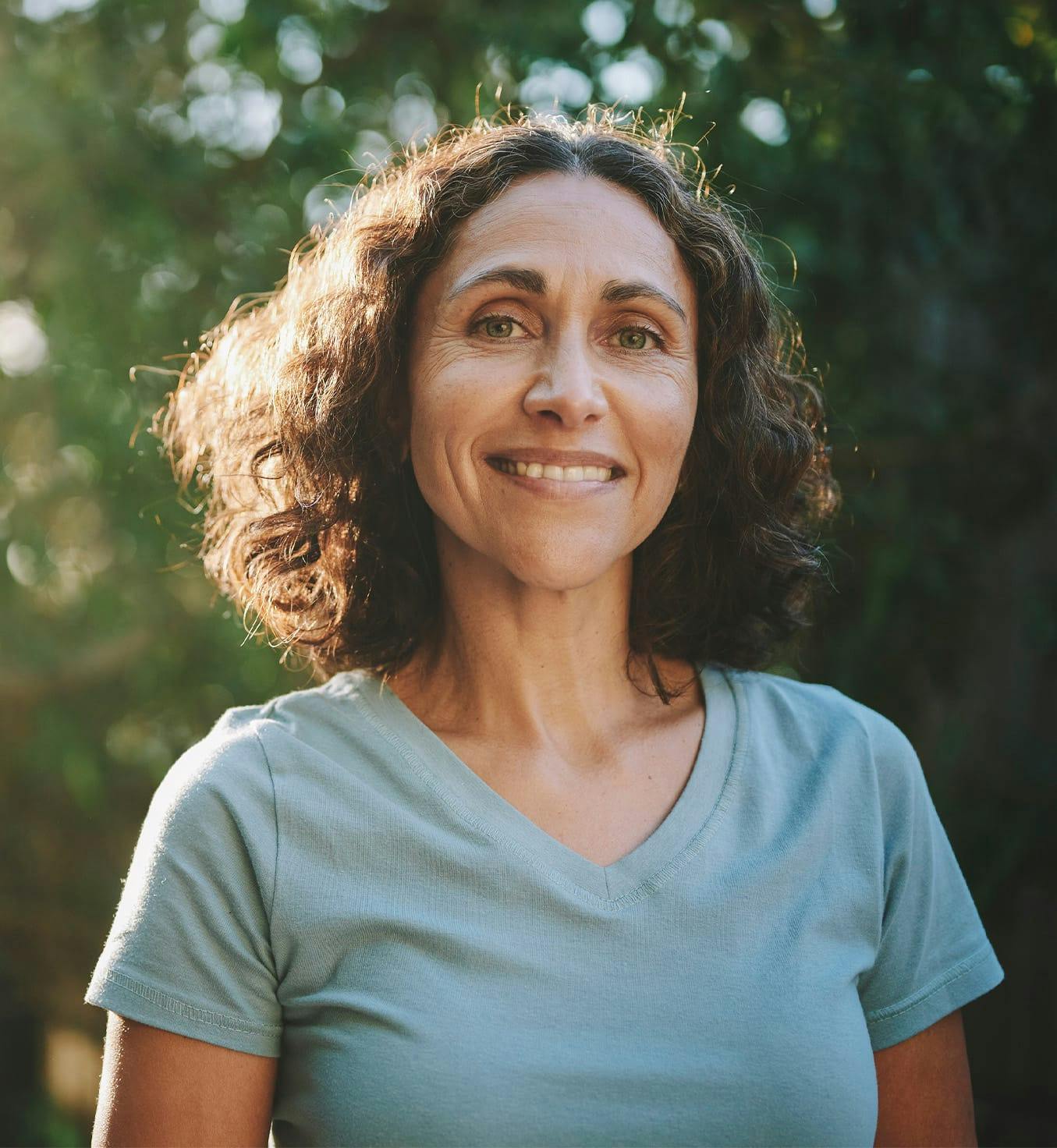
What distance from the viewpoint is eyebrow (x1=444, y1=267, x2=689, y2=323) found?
4.96 ft

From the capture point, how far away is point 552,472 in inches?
59.7

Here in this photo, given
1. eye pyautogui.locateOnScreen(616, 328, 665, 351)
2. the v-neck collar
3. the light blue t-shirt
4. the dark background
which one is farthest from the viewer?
the dark background

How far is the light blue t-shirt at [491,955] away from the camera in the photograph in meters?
1.34

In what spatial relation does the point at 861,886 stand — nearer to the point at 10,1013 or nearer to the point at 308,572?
the point at 308,572

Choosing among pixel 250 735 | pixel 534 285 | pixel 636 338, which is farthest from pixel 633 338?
pixel 250 735

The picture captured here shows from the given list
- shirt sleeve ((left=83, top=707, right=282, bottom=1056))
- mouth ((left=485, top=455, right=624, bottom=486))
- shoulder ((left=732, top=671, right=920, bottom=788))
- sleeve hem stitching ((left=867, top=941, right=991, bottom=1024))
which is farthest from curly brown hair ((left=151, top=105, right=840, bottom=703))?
sleeve hem stitching ((left=867, top=941, right=991, bottom=1024))

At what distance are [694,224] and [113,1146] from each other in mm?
1418

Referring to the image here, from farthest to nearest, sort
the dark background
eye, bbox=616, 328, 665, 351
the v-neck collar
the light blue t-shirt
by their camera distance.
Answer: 1. the dark background
2. eye, bbox=616, 328, 665, 351
3. the v-neck collar
4. the light blue t-shirt

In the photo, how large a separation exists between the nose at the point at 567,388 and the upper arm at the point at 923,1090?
96 centimetres

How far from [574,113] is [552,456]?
123 cm

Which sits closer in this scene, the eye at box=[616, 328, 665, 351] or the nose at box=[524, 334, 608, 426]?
the nose at box=[524, 334, 608, 426]

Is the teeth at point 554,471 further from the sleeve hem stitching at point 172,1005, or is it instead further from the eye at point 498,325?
the sleeve hem stitching at point 172,1005

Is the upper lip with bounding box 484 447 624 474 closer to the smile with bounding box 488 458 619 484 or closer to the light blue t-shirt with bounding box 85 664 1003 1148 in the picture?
the smile with bounding box 488 458 619 484

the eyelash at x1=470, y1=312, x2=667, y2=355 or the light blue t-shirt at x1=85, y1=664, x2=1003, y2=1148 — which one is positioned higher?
the eyelash at x1=470, y1=312, x2=667, y2=355
